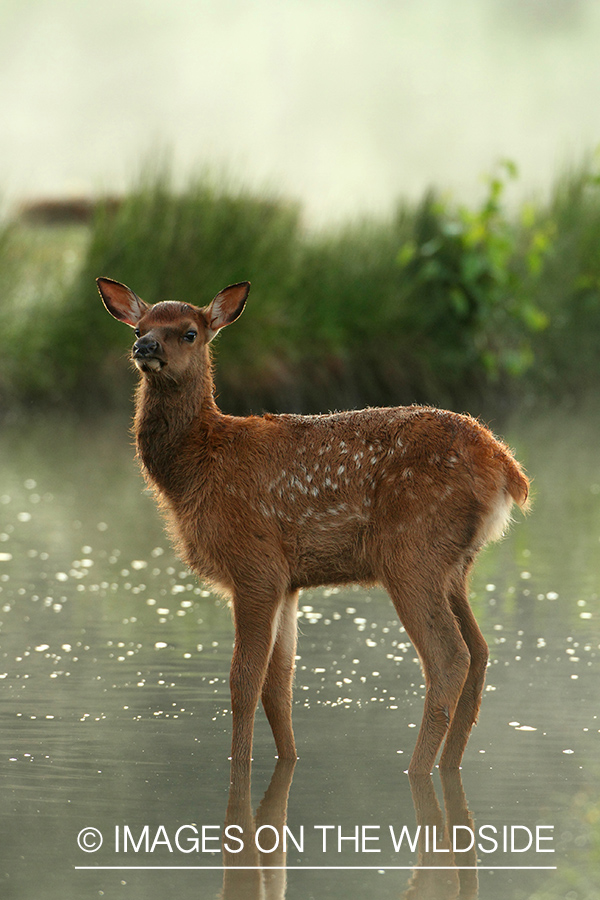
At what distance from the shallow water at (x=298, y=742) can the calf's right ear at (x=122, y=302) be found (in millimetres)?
1413

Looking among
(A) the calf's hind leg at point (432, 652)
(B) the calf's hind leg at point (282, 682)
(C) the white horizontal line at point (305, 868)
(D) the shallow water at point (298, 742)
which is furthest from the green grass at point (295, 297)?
(C) the white horizontal line at point (305, 868)

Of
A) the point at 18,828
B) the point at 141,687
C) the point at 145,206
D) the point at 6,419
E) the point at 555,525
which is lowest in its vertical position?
the point at 18,828

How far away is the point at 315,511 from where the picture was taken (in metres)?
4.25

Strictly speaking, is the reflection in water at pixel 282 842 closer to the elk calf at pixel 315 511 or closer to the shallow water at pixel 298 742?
the shallow water at pixel 298 742

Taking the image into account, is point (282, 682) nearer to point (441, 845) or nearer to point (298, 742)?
point (298, 742)

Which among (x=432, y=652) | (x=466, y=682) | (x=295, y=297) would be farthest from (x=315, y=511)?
(x=295, y=297)

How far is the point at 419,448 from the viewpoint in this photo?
4.27 meters

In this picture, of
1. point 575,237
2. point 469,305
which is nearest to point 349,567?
point 469,305

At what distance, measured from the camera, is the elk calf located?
417cm

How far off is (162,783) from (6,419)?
461 inches

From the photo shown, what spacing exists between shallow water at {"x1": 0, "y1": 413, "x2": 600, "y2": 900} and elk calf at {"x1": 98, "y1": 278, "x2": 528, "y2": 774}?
0.26 metres

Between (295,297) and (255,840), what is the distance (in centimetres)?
1345

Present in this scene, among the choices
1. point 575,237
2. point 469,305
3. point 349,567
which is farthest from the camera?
point 575,237

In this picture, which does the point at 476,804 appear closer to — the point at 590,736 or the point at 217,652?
the point at 590,736
